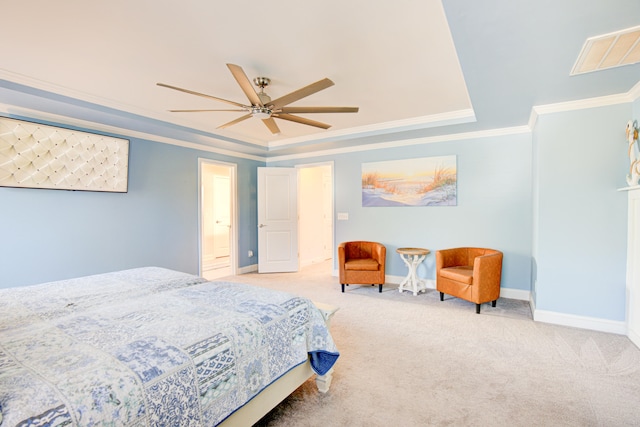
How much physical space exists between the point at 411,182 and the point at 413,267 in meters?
1.33

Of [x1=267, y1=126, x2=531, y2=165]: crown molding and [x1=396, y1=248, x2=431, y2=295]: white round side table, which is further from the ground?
[x1=267, y1=126, x2=531, y2=165]: crown molding

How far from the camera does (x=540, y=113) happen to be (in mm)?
3170

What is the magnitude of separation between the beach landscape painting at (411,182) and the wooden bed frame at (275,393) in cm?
303

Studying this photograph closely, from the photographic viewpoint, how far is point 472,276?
353 cm

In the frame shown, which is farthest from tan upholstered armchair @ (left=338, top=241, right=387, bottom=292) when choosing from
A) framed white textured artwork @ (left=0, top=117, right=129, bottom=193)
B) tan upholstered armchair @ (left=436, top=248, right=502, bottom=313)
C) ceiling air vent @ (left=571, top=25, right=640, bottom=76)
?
framed white textured artwork @ (left=0, top=117, right=129, bottom=193)

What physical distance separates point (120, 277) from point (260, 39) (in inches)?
89.3

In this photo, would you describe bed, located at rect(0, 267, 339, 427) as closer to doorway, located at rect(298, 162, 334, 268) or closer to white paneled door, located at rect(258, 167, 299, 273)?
white paneled door, located at rect(258, 167, 299, 273)

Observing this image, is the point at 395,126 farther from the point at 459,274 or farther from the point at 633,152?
the point at 633,152

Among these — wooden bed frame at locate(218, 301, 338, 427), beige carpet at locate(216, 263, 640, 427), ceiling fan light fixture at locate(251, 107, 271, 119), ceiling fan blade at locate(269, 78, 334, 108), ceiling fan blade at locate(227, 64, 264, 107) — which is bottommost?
beige carpet at locate(216, 263, 640, 427)

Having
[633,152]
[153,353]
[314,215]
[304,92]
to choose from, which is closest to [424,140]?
[633,152]

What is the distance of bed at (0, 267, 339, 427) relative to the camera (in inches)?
38.7

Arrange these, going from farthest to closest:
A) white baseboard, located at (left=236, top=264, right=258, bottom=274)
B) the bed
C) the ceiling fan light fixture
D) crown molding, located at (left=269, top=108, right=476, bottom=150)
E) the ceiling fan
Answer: white baseboard, located at (left=236, top=264, right=258, bottom=274), crown molding, located at (left=269, top=108, right=476, bottom=150), the ceiling fan light fixture, the ceiling fan, the bed

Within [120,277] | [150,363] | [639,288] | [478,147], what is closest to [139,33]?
[120,277]

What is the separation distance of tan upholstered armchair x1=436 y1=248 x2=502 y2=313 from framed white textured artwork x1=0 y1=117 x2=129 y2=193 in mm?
4462
